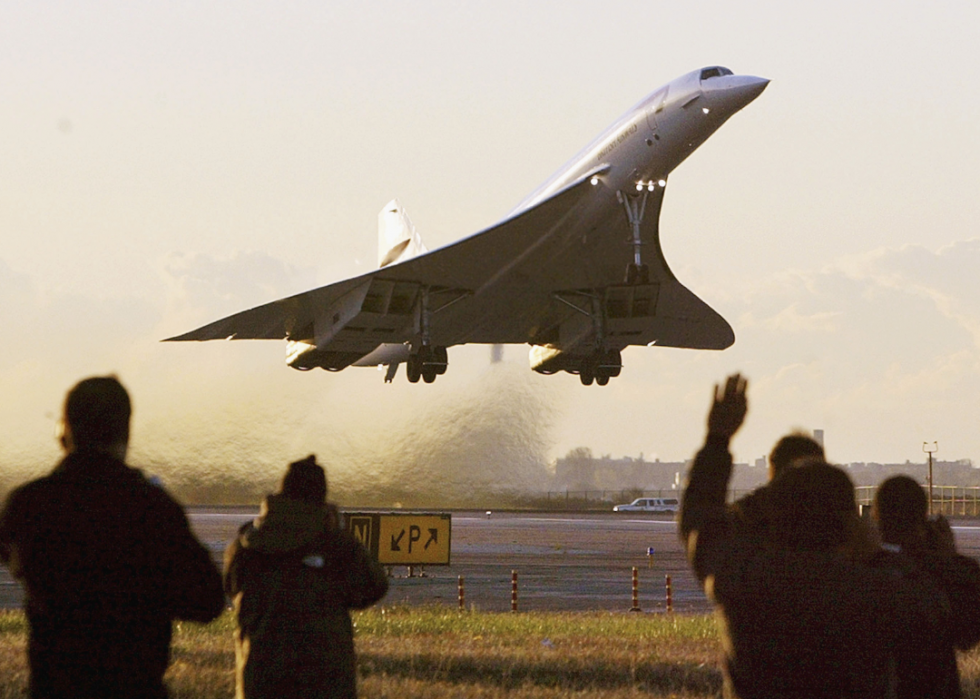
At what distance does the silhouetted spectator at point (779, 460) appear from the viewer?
12.4ft

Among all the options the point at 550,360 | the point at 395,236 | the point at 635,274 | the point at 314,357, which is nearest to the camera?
the point at 635,274

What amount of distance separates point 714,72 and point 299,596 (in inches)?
706

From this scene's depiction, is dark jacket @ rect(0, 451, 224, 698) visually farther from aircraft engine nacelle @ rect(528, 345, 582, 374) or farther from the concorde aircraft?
aircraft engine nacelle @ rect(528, 345, 582, 374)

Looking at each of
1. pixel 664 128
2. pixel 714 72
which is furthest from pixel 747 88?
pixel 664 128

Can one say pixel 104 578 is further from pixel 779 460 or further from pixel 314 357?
pixel 314 357

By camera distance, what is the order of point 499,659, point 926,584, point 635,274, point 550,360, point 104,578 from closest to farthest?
point 104,578 < point 926,584 < point 499,659 < point 635,274 < point 550,360

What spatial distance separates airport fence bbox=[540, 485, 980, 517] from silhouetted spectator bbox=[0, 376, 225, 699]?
6090 centimetres

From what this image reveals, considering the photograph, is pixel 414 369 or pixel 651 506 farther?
pixel 651 506

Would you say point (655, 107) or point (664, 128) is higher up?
point (655, 107)

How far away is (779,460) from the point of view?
441 cm

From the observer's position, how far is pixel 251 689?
4.62m

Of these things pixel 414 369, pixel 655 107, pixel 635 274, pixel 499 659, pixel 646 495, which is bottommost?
pixel 646 495

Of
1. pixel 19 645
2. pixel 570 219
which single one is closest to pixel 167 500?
pixel 19 645

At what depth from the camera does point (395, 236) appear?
36188mm
